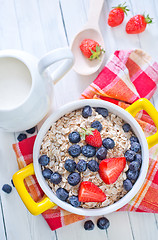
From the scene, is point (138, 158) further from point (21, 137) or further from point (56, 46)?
point (56, 46)

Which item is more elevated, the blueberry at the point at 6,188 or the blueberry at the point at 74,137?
the blueberry at the point at 74,137

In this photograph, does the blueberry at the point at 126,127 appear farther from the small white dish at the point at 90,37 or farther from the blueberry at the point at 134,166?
the small white dish at the point at 90,37

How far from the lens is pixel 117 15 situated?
3.84 feet

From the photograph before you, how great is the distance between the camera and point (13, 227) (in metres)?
1.19

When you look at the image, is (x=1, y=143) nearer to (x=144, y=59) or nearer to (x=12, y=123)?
(x=12, y=123)

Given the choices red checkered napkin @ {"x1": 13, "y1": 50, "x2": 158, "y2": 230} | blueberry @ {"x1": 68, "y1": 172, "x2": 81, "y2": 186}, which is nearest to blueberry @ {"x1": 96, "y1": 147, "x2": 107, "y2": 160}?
blueberry @ {"x1": 68, "y1": 172, "x2": 81, "y2": 186}

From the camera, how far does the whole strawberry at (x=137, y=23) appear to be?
3.87 ft

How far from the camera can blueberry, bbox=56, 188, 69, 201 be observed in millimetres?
1031

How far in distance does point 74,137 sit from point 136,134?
0.24 metres

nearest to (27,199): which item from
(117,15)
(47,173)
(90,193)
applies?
(47,173)

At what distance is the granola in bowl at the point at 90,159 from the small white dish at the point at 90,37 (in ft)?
0.64

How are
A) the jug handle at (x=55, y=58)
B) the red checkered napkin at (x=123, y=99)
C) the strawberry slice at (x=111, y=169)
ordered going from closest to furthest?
the jug handle at (x=55, y=58)
the strawberry slice at (x=111, y=169)
the red checkered napkin at (x=123, y=99)

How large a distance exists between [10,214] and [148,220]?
57cm

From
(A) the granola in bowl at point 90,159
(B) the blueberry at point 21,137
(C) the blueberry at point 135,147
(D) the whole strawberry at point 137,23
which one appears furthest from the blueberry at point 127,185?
(D) the whole strawberry at point 137,23
